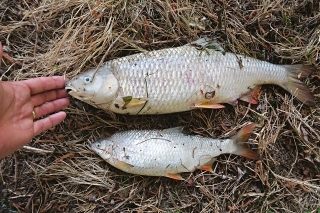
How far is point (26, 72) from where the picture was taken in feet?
10.9

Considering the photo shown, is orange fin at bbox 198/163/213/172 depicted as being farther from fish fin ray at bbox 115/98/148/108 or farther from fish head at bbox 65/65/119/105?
fish head at bbox 65/65/119/105

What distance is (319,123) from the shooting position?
3.46m

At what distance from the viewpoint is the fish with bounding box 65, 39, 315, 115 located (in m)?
3.07

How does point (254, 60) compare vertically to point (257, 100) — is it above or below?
above

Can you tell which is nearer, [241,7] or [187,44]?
[187,44]

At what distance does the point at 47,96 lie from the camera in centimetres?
314

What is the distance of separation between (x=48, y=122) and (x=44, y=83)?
0.28m

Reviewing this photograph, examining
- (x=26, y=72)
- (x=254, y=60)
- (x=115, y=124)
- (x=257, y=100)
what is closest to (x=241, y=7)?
(x=254, y=60)

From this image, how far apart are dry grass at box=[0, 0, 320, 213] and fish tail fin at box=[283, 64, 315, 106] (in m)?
0.09

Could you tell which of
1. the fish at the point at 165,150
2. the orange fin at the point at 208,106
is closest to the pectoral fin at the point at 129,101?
the fish at the point at 165,150

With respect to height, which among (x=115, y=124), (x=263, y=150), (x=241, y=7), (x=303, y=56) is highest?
(x=241, y=7)

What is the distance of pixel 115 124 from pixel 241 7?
1.39 meters

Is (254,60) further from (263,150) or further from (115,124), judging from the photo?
(115,124)

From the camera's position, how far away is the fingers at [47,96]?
3.07m
